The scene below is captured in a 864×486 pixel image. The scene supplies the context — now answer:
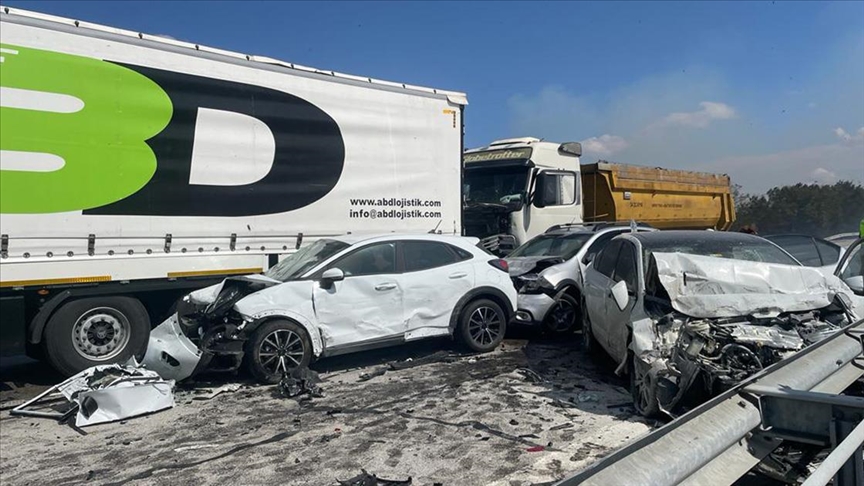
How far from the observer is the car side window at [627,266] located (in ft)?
19.3

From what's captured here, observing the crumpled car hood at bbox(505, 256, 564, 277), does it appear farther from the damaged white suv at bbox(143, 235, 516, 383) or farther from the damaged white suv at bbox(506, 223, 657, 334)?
the damaged white suv at bbox(143, 235, 516, 383)

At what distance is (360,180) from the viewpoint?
8.93 meters

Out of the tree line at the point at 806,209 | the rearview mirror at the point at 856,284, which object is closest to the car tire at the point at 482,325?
the rearview mirror at the point at 856,284

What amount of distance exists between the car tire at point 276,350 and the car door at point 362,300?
29 centimetres

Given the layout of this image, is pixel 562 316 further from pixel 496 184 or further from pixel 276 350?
pixel 276 350

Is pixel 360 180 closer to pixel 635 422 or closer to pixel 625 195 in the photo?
pixel 635 422

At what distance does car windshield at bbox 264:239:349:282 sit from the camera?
7113mm

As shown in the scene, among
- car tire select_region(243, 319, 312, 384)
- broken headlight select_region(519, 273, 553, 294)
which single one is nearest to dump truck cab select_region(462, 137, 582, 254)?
broken headlight select_region(519, 273, 553, 294)

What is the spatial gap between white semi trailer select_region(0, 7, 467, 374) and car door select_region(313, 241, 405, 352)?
4.96 ft

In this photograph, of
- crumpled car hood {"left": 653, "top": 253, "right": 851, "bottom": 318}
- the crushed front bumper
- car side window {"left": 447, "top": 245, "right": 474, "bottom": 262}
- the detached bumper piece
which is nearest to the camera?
crumpled car hood {"left": 653, "top": 253, "right": 851, "bottom": 318}

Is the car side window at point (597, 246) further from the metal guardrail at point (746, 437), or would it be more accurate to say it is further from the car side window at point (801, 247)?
the metal guardrail at point (746, 437)

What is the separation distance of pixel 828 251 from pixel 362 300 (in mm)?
6868

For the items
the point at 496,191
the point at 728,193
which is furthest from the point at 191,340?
the point at 728,193

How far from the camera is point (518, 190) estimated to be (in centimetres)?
1187
